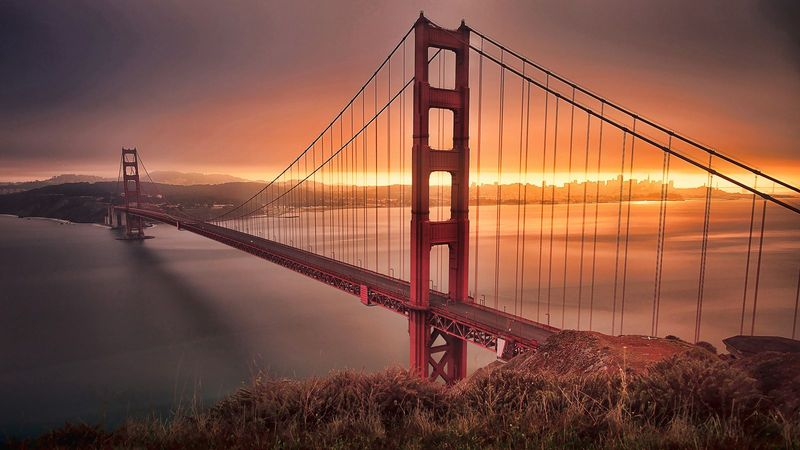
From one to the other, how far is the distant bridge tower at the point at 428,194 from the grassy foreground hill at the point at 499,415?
40.5 ft

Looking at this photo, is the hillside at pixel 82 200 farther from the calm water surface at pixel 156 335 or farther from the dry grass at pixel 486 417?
the dry grass at pixel 486 417

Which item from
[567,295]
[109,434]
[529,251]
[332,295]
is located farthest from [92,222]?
[109,434]

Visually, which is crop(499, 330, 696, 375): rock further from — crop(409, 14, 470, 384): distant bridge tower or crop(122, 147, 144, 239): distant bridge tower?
crop(122, 147, 144, 239): distant bridge tower

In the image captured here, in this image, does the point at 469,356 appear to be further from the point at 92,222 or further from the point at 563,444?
the point at 92,222

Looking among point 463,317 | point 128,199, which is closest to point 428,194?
point 463,317

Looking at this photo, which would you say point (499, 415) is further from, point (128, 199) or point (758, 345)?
point (128, 199)

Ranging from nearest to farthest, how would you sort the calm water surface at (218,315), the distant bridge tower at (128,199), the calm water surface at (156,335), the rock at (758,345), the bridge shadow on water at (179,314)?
1. the rock at (758,345)
2. the calm water surface at (156,335)
3. the calm water surface at (218,315)
4. the bridge shadow on water at (179,314)
5. the distant bridge tower at (128,199)

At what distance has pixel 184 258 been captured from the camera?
3135 inches

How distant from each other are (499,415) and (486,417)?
0.28 meters

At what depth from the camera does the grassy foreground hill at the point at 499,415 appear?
4.02 meters

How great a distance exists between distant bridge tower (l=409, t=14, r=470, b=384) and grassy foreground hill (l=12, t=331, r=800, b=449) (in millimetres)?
12341

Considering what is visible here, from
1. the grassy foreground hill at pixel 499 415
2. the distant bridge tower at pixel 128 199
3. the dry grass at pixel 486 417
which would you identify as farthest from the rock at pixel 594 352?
the distant bridge tower at pixel 128 199

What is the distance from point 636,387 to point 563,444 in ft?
5.79

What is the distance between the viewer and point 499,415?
4.77 m
